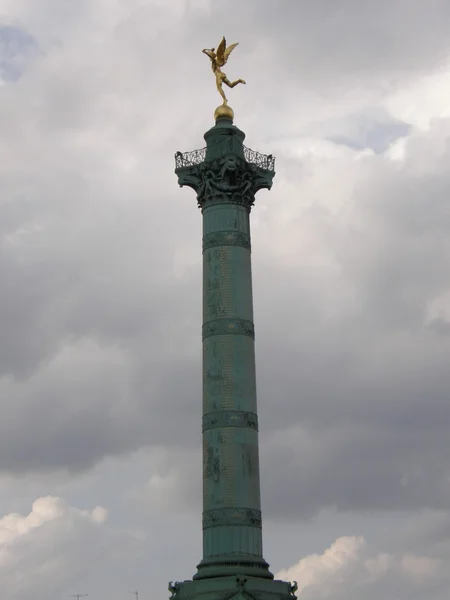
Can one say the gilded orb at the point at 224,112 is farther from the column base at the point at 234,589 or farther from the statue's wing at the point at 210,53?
the column base at the point at 234,589

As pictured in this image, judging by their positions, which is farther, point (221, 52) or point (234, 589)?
point (221, 52)

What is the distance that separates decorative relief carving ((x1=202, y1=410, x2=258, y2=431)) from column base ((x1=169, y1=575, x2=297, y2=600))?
794 centimetres

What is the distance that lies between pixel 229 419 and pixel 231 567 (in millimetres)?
7645

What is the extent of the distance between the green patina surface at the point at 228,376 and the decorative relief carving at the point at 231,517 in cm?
5

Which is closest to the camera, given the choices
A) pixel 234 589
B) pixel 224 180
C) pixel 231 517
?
pixel 234 589

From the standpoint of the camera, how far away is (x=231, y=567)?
182 feet

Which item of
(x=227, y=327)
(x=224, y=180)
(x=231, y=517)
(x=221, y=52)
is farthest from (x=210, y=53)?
(x=231, y=517)

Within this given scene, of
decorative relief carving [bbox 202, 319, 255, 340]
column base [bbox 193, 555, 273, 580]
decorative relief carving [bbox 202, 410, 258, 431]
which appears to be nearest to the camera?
column base [bbox 193, 555, 273, 580]

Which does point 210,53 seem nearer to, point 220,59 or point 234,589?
point 220,59

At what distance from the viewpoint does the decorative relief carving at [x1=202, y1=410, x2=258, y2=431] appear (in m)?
58.1

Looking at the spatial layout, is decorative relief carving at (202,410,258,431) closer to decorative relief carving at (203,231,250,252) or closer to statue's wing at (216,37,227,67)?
decorative relief carving at (203,231,250,252)

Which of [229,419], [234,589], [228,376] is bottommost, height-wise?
[234,589]

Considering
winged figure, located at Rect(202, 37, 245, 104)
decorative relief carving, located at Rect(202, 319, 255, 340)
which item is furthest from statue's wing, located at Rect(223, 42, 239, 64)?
decorative relief carving, located at Rect(202, 319, 255, 340)

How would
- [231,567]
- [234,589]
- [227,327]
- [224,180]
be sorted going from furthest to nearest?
[224,180], [227,327], [231,567], [234,589]
